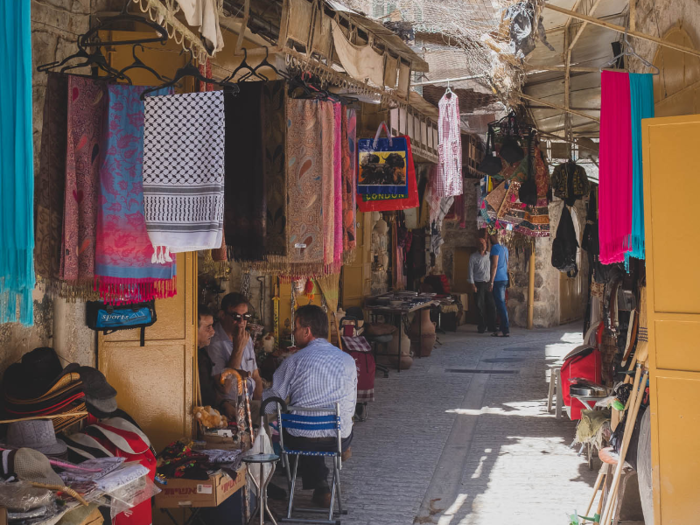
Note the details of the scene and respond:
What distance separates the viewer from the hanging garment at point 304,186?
461cm

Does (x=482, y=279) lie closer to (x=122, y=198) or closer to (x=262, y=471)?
(x=262, y=471)

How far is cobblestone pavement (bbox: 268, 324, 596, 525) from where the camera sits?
18.4 ft

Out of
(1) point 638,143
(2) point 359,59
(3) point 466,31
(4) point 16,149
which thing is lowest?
(4) point 16,149

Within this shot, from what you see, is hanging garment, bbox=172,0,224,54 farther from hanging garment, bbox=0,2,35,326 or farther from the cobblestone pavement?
the cobblestone pavement

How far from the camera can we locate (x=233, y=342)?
6.22 m

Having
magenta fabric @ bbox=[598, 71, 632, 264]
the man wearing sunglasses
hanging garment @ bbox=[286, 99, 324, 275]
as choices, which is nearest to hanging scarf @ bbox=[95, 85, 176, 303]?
hanging garment @ bbox=[286, 99, 324, 275]

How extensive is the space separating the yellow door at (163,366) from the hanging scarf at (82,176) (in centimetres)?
137

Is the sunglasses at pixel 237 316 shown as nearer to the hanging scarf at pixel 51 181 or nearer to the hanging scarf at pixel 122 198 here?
the hanging scarf at pixel 122 198

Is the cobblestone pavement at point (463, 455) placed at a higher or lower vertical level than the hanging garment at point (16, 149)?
lower

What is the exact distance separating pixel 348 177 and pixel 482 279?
10748mm

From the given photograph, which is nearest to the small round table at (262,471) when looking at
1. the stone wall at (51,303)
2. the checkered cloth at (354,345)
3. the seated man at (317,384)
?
the seated man at (317,384)

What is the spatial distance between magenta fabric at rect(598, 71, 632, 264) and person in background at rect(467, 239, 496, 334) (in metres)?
11.2

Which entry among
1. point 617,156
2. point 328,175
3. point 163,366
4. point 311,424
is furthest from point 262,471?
point 617,156

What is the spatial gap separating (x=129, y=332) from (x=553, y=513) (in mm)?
3376
